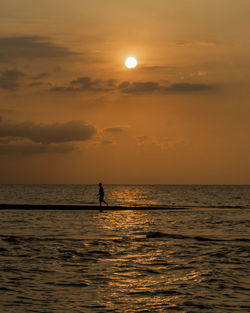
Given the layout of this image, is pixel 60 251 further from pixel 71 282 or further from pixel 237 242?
pixel 237 242

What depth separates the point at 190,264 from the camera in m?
21.6

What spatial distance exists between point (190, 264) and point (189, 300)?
20.5 feet

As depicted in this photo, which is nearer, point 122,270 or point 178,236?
point 122,270

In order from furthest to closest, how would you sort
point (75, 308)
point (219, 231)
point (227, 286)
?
point (219, 231), point (227, 286), point (75, 308)

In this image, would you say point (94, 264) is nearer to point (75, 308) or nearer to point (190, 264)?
point (190, 264)

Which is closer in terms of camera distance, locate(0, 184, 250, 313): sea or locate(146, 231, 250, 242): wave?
locate(0, 184, 250, 313): sea

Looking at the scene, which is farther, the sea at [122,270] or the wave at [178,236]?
the wave at [178,236]

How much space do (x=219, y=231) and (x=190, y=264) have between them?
48.5 ft

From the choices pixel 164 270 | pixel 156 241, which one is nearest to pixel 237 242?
pixel 156 241

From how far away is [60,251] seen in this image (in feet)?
80.9

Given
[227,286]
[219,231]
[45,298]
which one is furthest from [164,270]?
[219,231]

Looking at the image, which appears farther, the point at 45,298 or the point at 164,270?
the point at 164,270

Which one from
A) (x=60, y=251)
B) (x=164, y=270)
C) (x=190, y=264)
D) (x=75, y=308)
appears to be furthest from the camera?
(x=60, y=251)

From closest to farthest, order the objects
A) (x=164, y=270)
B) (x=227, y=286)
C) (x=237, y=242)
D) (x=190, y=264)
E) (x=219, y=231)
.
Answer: (x=227, y=286) < (x=164, y=270) < (x=190, y=264) < (x=237, y=242) < (x=219, y=231)
